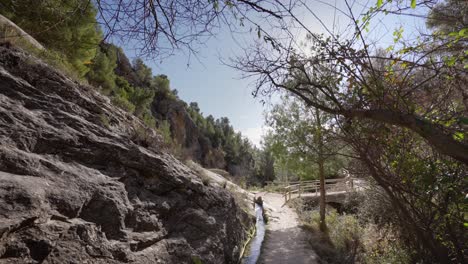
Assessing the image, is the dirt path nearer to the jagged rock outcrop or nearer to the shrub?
the shrub

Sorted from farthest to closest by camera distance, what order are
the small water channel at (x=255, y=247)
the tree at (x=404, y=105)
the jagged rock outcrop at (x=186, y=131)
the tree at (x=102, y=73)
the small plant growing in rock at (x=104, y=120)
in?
the jagged rock outcrop at (x=186, y=131)
the tree at (x=102, y=73)
the small water channel at (x=255, y=247)
the small plant growing in rock at (x=104, y=120)
the tree at (x=404, y=105)

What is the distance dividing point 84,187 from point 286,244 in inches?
331

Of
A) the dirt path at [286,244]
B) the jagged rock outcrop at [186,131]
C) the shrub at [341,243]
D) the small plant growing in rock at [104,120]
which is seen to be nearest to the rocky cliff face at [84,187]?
the small plant growing in rock at [104,120]

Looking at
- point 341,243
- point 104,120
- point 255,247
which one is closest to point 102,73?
point 104,120

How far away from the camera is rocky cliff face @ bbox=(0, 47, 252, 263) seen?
9.75ft

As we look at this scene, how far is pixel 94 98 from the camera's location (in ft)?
20.2

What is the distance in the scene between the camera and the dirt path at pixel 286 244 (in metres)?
8.48

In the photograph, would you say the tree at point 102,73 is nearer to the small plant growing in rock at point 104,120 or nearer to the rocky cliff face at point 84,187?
the rocky cliff face at point 84,187

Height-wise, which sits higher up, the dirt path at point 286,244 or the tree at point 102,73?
the tree at point 102,73

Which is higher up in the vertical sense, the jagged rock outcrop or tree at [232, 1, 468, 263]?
the jagged rock outcrop

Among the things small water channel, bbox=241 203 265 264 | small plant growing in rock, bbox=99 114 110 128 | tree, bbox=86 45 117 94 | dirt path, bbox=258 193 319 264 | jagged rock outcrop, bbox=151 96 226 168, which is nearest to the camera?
small plant growing in rock, bbox=99 114 110 128

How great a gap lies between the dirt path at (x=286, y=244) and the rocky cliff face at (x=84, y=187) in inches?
104

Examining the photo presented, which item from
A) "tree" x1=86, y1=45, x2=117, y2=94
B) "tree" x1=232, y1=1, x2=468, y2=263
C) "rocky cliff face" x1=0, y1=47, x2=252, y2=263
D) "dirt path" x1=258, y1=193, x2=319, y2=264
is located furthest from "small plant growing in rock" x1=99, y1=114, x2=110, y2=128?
"tree" x1=86, y1=45, x2=117, y2=94

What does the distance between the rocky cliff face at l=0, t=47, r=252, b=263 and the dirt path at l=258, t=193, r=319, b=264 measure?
104 inches
